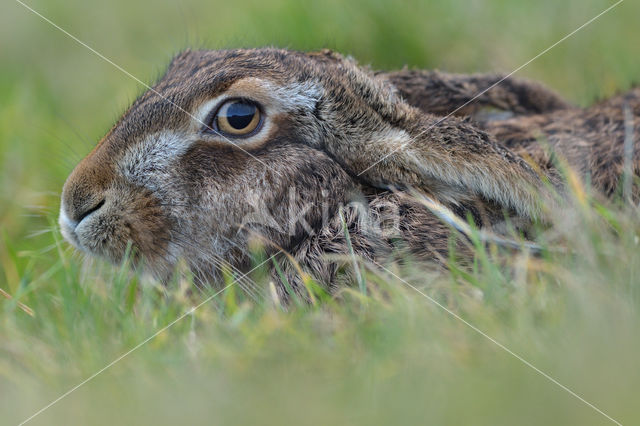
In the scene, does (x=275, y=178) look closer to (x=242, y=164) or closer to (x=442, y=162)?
(x=242, y=164)

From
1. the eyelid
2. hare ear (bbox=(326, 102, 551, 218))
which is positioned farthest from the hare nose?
hare ear (bbox=(326, 102, 551, 218))

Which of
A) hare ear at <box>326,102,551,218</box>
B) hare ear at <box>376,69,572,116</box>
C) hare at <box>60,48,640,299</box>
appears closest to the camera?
hare ear at <box>326,102,551,218</box>

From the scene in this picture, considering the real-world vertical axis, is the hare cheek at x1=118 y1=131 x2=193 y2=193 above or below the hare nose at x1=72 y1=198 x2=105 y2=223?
above

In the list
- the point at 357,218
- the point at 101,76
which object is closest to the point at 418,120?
the point at 357,218

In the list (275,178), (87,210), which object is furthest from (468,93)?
(87,210)

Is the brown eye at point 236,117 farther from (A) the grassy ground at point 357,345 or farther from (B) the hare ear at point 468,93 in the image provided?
(B) the hare ear at point 468,93

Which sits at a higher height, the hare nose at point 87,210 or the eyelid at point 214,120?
the eyelid at point 214,120

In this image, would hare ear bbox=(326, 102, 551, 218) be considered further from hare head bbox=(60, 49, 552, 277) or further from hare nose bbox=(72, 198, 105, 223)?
hare nose bbox=(72, 198, 105, 223)

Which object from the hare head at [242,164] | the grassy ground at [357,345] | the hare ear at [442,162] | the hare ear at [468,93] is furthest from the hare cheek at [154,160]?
the hare ear at [468,93]
